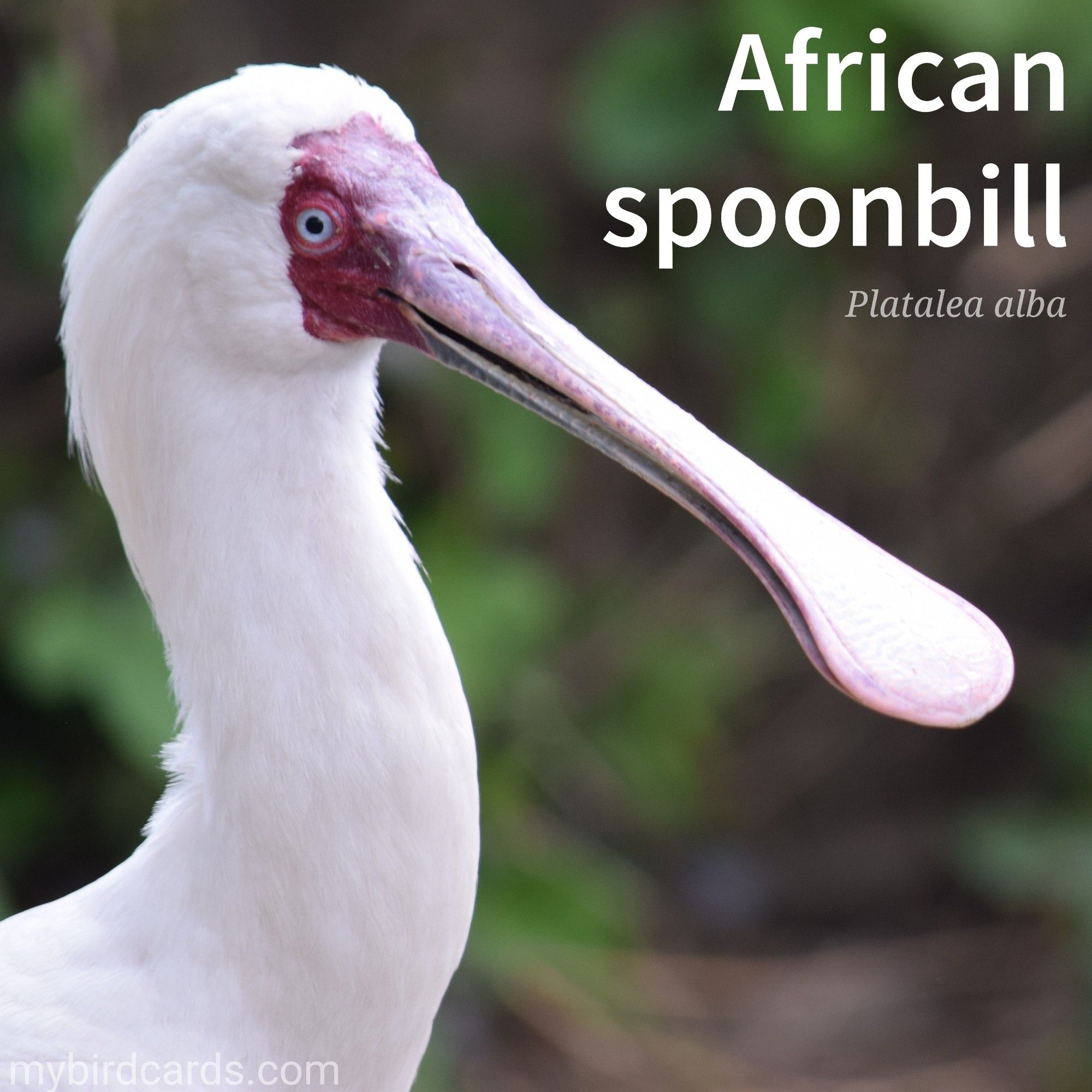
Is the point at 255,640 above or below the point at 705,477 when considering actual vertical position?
below

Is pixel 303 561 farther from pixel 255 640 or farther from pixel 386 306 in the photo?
pixel 386 306

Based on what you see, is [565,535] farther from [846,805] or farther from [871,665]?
[871,665]

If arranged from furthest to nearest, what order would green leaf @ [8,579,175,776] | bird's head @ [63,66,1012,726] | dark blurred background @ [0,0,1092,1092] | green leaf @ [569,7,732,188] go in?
green leaf @ [569,7,732,188]
dark blurred background @ [0,0,1092,1092]
green leaf @ [8,579,175,776]
bird's head @ [63,66,1012,726]

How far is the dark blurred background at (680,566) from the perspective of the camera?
8.90 feet

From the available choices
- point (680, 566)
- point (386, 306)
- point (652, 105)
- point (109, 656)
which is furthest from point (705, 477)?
point (680, 566)

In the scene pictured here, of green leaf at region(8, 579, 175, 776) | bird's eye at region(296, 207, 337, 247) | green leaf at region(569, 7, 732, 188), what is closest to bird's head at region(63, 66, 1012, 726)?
bird's eye at region(296, 207, 337, 247)

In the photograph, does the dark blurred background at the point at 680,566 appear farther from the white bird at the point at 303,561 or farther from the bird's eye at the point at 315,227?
the bird's eye at the point at 315,227

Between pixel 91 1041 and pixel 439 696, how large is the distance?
0.37 metres

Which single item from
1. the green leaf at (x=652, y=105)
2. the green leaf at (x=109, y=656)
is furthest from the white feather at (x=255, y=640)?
the green leaf at (x=652, y=105)

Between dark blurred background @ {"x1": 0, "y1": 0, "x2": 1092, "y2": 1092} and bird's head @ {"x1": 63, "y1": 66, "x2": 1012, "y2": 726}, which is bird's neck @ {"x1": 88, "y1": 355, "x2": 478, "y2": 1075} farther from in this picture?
dark blurred background @ {"x1": 0, "y1": 0, "x2": 1092, "y2": 1092}

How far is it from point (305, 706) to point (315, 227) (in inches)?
13.9

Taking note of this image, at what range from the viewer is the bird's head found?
1.10 meters

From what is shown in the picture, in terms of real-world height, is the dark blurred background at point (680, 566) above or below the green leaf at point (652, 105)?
below

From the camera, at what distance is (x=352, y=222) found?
1.13 m
